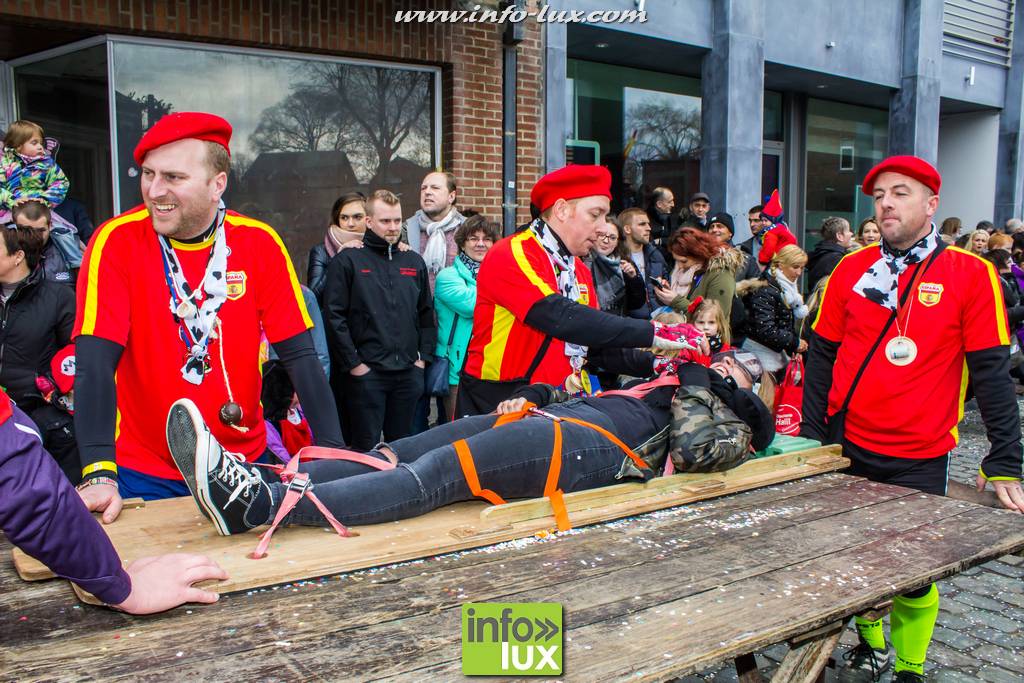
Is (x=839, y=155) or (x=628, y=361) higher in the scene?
(x=839, y=155)

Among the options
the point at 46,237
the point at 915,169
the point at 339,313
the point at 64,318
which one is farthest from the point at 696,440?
the point at 46,237

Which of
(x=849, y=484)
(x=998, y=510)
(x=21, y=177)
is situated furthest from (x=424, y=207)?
(x=998, y=510)

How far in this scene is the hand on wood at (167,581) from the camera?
2172mm

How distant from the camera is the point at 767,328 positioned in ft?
22.6

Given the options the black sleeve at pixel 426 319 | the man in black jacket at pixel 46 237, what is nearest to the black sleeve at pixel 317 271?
the black sleeve at pixel 426 319

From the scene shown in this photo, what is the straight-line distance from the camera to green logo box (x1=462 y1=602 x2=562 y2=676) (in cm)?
201

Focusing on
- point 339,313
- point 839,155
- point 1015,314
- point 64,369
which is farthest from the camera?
point 839,155

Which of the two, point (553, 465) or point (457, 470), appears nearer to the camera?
point (457, 470)

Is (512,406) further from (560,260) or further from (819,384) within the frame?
(819,384)

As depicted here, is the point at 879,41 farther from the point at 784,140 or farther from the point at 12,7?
the point at 12,7

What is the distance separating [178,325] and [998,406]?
323cm

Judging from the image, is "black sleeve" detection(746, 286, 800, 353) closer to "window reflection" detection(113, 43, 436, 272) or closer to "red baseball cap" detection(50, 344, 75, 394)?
"window reflection" detection(113, 43, 436, 272)

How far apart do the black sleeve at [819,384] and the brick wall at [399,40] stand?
543 centimetres

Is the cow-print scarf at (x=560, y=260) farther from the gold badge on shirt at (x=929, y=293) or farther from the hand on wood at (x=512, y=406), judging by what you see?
the gold badge on shirt at (x=929, y=293)
